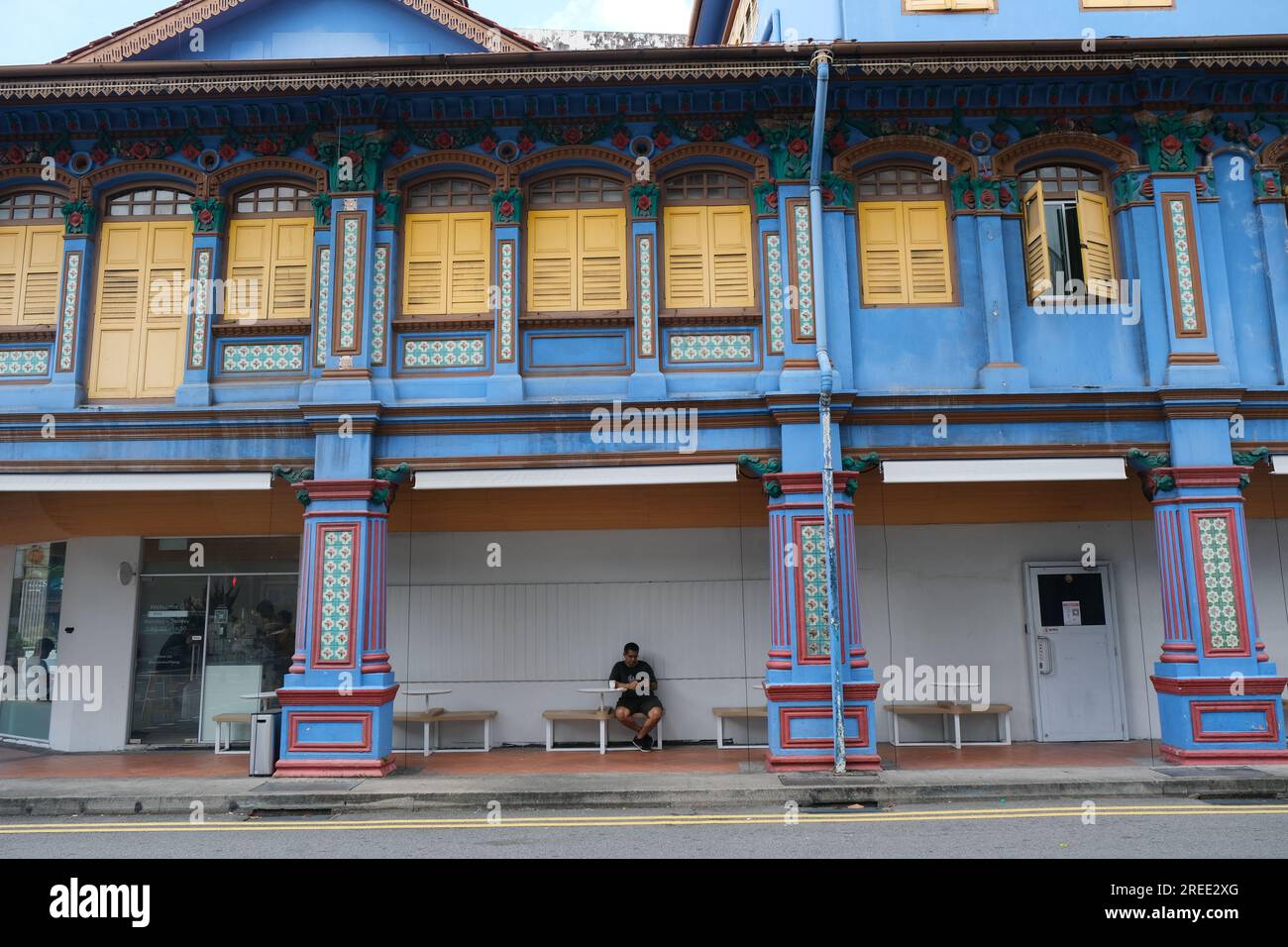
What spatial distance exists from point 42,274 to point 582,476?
672 centimetres

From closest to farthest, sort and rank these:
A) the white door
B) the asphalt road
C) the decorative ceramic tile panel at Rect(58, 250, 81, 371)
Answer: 1. the asphalt road
2. the decorative ceramic tile panel at Rect(58, 250, 81, 371)
3. the white door

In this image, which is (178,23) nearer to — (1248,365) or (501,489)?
(501,489)

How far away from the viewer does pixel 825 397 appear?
10.5 m

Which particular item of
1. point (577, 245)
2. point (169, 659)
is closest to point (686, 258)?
point (577, 245)

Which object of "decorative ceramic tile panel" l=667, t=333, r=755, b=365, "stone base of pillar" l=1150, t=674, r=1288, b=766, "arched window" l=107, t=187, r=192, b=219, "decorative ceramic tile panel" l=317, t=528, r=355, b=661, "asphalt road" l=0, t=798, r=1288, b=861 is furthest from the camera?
"arched window" l=107, t=187, r=192, b=219

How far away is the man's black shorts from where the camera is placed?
471 inches

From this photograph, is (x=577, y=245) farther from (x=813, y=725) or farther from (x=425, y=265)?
(x=813, y=725)

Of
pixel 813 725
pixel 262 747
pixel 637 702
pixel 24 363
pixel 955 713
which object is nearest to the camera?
pixel 813 725

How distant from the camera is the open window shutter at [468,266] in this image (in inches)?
452

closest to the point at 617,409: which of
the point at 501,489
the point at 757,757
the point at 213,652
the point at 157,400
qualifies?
the point at 501,489

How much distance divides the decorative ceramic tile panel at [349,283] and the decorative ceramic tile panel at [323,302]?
132mm

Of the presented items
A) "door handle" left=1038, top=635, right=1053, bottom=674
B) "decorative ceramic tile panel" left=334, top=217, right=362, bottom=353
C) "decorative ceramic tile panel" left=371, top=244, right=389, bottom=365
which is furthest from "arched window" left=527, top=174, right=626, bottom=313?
"door handle" left=1038, top=635, right=1053, bottom=674

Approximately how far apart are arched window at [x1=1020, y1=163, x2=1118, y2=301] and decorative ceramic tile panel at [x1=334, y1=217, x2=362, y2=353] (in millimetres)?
7426

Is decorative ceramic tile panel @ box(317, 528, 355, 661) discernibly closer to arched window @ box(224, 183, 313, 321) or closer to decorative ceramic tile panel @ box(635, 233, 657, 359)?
arched window @ box(224, 183, 313, 321)
